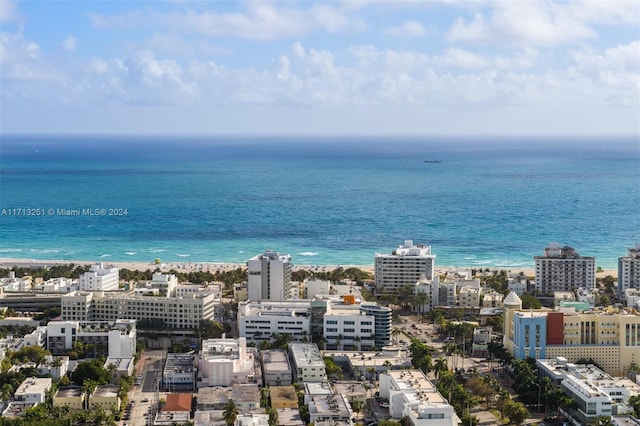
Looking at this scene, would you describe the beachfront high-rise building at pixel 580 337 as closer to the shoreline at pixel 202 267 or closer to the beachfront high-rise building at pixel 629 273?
the beachfront high-rise building at pixel 629 273

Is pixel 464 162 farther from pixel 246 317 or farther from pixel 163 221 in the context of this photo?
pixel 246 317

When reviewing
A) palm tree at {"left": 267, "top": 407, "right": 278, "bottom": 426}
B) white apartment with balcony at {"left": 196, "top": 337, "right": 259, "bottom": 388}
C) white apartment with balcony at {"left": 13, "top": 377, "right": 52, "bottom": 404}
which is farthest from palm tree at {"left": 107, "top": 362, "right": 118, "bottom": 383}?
palm tree at {"left": 267, "top": 407, "right": 278, "bottom": 426}

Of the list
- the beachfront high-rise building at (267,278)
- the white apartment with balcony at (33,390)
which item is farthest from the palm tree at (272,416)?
the beachfront high-rise building at (267,278)

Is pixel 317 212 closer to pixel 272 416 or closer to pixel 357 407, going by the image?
pixel 357 407

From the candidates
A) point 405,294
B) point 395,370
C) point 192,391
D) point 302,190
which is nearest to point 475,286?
point 405,294

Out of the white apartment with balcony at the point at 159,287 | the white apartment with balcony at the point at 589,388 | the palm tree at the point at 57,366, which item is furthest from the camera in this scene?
the white apartment with balcony at the point at 159,287

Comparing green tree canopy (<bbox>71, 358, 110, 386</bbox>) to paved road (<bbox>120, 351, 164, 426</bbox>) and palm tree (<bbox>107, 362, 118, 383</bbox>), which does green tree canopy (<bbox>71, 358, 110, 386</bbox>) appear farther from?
paved road (<bbox>120, 351, 164, 426</bbox>)

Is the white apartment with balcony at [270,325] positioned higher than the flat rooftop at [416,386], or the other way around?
the white apartment with balcony at [270,325]
